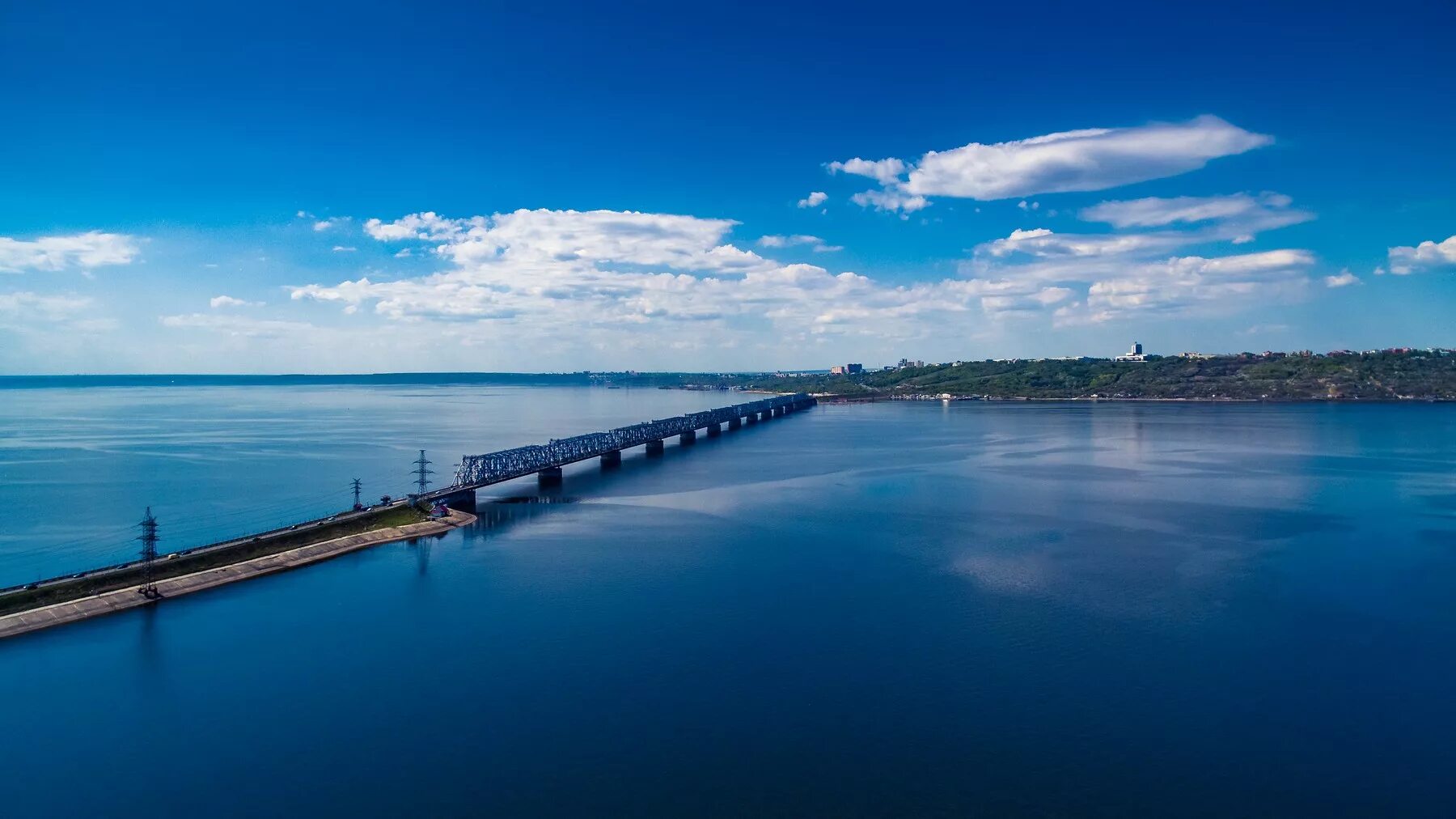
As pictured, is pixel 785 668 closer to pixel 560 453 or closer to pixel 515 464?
pixel 515 464

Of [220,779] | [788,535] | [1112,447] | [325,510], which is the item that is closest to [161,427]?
[325,510]

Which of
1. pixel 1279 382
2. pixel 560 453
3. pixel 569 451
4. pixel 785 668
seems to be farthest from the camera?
pixel 1279 382

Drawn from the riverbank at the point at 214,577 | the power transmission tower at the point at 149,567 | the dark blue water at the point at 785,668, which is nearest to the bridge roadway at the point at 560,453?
the dark blue water at the point at 785,668

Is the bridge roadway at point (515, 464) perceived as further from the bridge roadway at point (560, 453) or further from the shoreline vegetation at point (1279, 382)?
the shoreline vegetation at point (1279, 382)

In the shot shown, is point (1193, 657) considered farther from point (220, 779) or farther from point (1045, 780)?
point (220, 779)

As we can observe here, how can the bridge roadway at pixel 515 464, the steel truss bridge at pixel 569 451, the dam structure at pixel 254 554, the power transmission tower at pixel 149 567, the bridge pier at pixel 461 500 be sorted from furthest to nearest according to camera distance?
the steel truss bridge at pixel 569 451
the bridge pier at pixel 461 500
the bridge roadway at pixel 515 464
the power transmission tower at pixel 149 567
the dam structure at pixel 254 554

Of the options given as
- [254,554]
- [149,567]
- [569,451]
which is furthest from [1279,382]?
[149,567]

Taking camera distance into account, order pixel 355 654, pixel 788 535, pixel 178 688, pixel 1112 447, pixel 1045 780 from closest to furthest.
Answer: pixel 1045 780 < pixel 178 688 < pixel 355 654 < pixel 788 535 < pixel 1112 447
